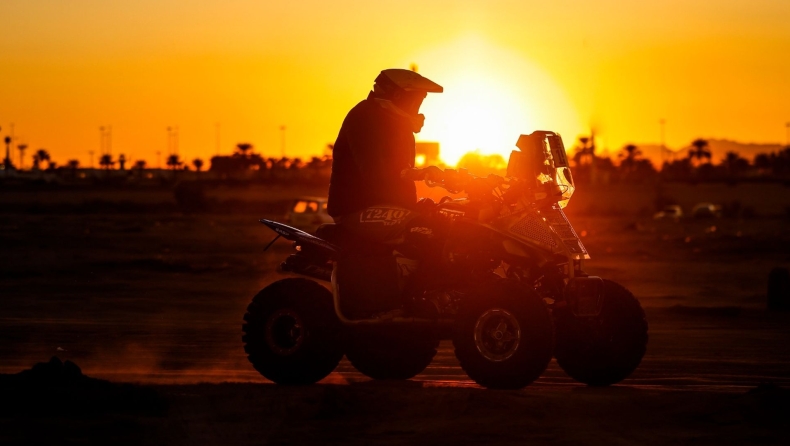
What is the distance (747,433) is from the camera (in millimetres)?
7770

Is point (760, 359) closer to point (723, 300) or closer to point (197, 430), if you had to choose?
point (197, 430)

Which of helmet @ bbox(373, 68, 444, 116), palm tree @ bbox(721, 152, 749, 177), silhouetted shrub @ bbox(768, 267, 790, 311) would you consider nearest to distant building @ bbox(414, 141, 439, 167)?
helmet @ bbox(373, 68, 444, 116)

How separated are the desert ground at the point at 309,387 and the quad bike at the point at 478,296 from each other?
0.31 meters

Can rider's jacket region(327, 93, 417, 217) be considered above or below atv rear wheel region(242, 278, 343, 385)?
above

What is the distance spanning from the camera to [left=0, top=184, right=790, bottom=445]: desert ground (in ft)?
25.4

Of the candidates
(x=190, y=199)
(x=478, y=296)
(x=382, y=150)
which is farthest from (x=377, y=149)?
(x=190, y=199)

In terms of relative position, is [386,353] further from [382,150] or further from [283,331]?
[382,150]

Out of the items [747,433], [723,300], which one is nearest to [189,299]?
[723,300]

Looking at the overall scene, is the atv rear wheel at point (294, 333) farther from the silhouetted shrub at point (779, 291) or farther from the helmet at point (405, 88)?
the silhouetted shrub at point (779, 291)

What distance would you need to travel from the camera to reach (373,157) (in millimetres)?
9742

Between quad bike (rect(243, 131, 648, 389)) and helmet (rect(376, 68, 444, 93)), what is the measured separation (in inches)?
28.5

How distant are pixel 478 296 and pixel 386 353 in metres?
1.44

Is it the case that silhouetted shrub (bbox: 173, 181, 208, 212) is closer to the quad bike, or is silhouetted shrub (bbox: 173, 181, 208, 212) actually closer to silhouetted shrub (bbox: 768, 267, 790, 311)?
silhouetted shrub (bbox: 768, 267, 790, 311)

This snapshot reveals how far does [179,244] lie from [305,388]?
3511 centimetres
